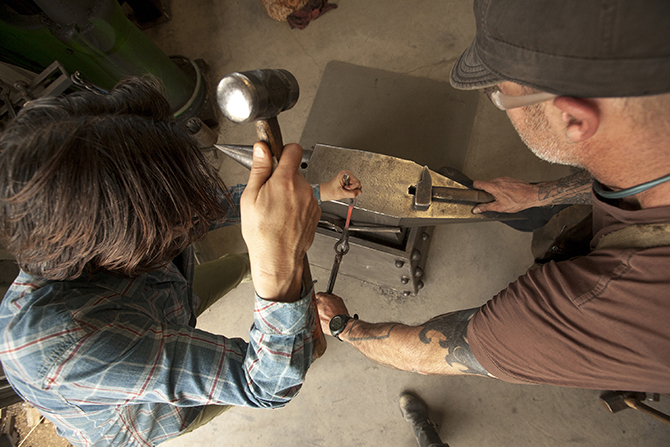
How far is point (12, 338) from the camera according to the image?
942 millimetres

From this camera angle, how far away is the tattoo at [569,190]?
1.64 m

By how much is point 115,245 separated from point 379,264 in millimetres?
1547

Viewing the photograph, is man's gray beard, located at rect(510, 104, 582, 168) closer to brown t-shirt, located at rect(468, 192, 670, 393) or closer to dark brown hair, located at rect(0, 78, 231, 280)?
brown t-shirt, located at rect(468, 192, 670, 393)

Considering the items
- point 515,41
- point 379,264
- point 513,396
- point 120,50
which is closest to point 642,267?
point 515,41

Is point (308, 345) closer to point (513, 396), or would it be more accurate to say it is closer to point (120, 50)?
point (513, 396)

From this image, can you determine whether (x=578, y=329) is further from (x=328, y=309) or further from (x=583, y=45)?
(x=328, y=309)

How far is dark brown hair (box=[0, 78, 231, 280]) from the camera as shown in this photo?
0.85 metres

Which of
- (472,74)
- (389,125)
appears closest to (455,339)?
(472,74)

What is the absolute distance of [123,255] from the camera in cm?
100

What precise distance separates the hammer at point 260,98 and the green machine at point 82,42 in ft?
4.97

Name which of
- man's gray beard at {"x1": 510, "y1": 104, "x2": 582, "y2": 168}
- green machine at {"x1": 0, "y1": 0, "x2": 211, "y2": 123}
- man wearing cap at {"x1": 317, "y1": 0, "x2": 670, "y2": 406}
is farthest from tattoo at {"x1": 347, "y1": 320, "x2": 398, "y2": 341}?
green machine at {"x1": 0, "y1": 0, "x2": 211, "y2": 123}

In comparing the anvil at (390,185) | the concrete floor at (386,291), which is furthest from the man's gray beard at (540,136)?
the concrete floor at (386,291)

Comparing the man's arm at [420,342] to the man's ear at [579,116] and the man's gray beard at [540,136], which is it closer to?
the man's gray beard at [540,136]

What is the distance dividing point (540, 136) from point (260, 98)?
0.87 metres
